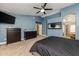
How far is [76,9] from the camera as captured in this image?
1.13 meters

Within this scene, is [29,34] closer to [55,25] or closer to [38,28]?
[38,28]

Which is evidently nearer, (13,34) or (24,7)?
(24,7)

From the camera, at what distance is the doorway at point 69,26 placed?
116cm

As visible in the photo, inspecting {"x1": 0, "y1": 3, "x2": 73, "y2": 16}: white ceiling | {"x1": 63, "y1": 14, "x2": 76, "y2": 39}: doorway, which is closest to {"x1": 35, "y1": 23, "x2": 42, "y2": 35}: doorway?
{"x1": 0, "y1": 3, "x2": 73, "y2": 16}: white ceiling

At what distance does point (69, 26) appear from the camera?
1.20 meters

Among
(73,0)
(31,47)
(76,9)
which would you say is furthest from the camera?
(31,47)

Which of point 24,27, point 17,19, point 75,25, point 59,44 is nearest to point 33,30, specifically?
point 24,27

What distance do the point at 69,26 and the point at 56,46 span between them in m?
0.34

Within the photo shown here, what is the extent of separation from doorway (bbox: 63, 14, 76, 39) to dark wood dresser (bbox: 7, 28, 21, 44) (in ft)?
2.24

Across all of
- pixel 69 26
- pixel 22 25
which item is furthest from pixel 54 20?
pixel 22 25

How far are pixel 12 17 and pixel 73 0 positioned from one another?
0.85 meters

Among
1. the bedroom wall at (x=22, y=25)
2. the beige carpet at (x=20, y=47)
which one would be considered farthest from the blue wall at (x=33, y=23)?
the beige carpet at (x=20, y=47)

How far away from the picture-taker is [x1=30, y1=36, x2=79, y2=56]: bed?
1.02 metres

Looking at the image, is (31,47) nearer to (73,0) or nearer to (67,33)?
(67,33)
